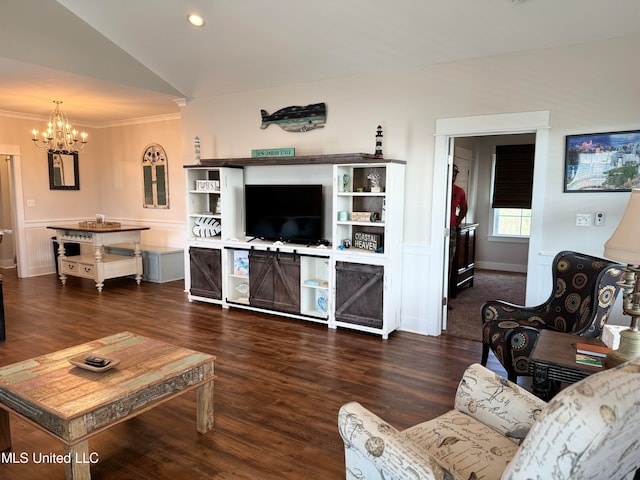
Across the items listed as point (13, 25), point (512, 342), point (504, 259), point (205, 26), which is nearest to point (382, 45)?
point (205, 26)

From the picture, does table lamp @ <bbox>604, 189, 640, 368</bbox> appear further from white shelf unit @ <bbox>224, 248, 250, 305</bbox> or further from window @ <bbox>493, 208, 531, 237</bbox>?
window @ <bbox>493, 208, 531, 237</bbox>

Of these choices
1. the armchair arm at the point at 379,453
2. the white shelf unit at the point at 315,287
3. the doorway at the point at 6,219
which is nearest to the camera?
the armchair arm at the point at 379,453

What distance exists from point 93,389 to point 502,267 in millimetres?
7423

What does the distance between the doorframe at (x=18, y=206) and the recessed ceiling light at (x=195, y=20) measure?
453 cm

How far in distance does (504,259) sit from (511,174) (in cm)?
152

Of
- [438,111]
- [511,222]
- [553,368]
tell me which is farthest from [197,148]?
[511,222]

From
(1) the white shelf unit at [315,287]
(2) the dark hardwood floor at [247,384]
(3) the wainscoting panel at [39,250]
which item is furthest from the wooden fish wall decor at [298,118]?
(3) the wainscoting panel at [39,250]

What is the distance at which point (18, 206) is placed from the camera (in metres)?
7.32

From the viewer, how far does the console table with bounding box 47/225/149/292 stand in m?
6.46

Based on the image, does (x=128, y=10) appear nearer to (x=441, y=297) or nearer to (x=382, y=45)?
(x=382, y=45)

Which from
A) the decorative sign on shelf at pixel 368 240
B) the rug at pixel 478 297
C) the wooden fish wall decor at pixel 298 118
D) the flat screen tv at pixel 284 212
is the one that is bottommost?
the rug at pixel 478 297

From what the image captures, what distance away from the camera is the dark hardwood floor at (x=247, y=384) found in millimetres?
2408

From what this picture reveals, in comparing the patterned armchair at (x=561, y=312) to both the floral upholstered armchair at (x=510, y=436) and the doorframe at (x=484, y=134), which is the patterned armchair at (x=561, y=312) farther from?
the floral upholstered armchair at (x=510, y=436)

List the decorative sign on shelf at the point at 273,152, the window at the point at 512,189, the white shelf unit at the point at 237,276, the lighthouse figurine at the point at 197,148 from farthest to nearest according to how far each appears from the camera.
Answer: the window at the point at 512,189, the lighthouse figurine at the point at 197,148, the white shelf unit at the point at 237,276, the decorative sign on shelf at the point at 273,152
